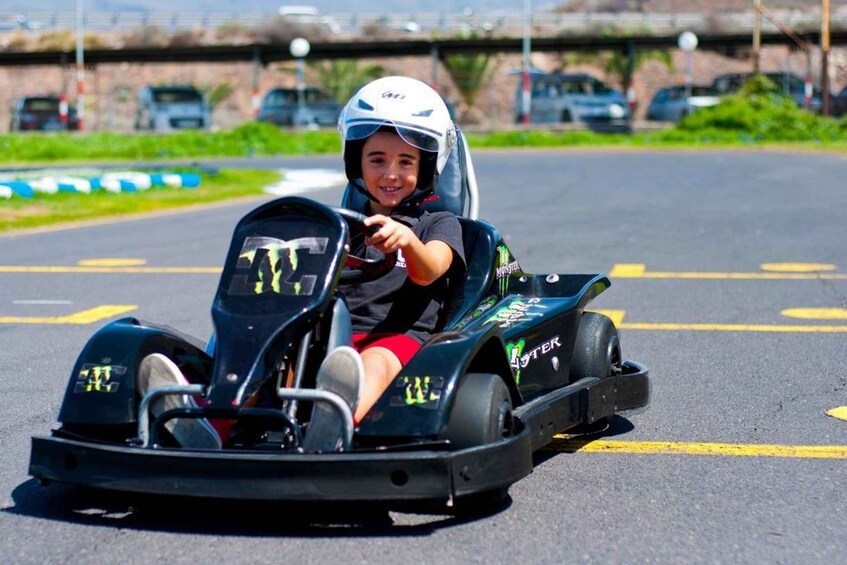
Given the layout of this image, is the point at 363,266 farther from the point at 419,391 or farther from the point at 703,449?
the point at 703,449

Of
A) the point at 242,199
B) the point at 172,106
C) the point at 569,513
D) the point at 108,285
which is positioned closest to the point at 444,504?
the point at 569,513

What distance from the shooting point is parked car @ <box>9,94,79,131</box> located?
40.7 meters

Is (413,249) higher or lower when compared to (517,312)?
higher

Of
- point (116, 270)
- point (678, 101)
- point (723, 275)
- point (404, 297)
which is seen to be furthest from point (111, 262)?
point (678, 101)

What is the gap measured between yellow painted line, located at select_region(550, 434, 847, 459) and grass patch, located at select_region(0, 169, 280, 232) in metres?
10.4

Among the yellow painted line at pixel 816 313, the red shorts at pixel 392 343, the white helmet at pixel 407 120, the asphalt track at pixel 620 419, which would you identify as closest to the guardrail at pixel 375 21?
the asphalt track at pixel 620 419

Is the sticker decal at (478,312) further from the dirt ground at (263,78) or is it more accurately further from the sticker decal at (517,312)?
the dirt ground at (263,78)

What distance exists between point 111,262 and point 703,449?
7415 mm

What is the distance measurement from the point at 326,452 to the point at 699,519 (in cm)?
115

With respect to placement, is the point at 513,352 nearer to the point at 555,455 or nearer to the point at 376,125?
the point at 555,455

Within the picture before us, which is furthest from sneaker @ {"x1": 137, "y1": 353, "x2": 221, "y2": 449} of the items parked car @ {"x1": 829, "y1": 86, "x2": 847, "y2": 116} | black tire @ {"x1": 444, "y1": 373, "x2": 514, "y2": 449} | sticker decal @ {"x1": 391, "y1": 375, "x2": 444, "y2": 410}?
parked car @ {"x1": 829, "y1": 86, "x2": 847, "y2": 116}

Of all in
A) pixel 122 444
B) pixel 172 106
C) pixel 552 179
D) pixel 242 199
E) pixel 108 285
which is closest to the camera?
pixel 122 444

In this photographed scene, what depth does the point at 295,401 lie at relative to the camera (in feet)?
13.5

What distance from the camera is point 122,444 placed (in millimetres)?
4098
